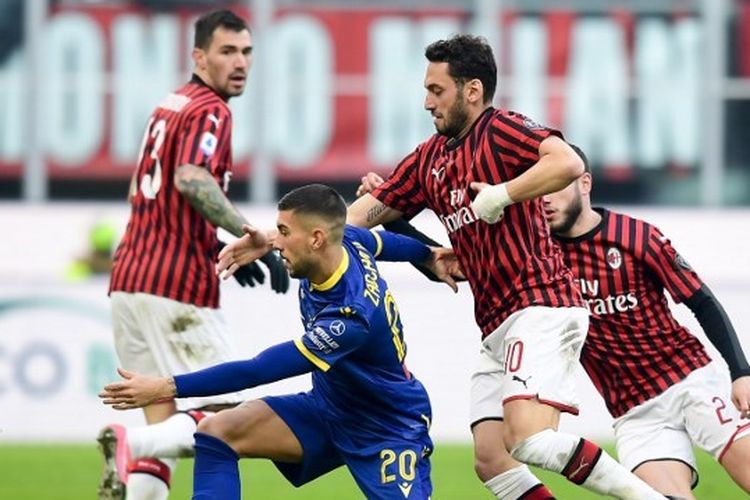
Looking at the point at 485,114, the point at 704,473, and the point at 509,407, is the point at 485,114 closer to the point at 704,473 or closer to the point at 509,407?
the point at 509,407

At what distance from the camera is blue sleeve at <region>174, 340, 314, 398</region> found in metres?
6.55

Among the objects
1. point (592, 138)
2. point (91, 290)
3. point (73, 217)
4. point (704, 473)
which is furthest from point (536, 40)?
point (704, 473)

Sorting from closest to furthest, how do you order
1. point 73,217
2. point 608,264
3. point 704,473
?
point 608,264, point 704,473, point 73,217

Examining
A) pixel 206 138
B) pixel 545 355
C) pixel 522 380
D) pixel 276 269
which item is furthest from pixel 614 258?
pixel 206 138

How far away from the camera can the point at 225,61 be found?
8.50 m

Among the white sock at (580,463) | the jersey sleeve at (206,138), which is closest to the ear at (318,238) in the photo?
the white sock at (580,463)

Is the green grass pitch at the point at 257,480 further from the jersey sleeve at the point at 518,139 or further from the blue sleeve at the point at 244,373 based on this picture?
the blue sleeve at the point at 244,373

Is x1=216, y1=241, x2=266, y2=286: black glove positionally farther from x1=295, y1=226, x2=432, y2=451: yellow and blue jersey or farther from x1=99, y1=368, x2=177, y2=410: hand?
x1=99, y1=368, x2=177, y2=410: hand

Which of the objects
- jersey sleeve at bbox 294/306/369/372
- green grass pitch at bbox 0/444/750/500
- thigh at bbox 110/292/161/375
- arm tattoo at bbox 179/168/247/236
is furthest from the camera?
green grass pitch at bbox 0/444/750/500

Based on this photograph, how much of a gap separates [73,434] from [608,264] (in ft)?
22.5

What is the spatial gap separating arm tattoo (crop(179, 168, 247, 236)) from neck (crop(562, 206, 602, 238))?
1.43 meters

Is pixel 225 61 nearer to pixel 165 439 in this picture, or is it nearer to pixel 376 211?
pixel 376 211

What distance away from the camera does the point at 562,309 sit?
7.18 m

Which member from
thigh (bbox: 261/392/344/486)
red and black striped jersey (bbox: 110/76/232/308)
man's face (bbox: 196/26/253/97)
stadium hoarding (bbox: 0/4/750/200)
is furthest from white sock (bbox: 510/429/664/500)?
stadium hoarding (bbox: 0/4/750/200)
